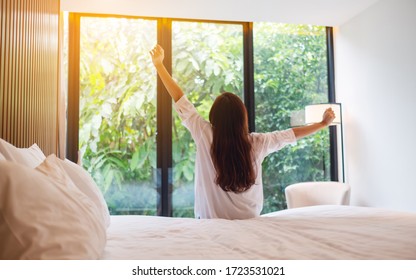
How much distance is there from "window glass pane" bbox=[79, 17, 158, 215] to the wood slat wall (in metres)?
1.01

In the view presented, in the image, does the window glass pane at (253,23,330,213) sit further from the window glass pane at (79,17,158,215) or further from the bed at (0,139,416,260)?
the bed at (0,139,416,260)

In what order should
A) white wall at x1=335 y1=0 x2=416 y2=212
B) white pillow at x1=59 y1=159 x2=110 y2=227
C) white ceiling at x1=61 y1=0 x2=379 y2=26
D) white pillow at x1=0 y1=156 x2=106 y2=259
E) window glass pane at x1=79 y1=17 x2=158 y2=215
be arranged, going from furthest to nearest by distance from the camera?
window glass pane at x1=79 y1=17 x2=158 y2=215
white ceiling at x1=61 y1=0 x2=379 y2=26
white wall at x1=335 y1=0 x2=416 y2=212
white pillow at x1=59 y1=159 x2=110 y2=227
white pillow at x1=0 y1=156 x2=106 y2=259

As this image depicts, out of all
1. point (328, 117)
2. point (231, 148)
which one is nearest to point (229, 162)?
point (231, 148)

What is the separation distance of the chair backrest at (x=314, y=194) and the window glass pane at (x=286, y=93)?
2.05 feet

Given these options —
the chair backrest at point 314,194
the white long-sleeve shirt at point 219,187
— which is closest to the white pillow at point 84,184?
the white long-sleeve shirt at point 219,187

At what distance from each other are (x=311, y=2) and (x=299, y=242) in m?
2.72

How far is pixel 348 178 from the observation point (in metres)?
3.60

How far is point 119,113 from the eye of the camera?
3449mm

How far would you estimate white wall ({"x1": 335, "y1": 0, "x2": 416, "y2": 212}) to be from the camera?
2734mm

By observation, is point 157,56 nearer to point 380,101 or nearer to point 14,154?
point 14,154

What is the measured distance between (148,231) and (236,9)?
2678 mm

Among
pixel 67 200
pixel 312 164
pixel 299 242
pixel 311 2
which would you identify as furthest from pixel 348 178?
pixel 67 200

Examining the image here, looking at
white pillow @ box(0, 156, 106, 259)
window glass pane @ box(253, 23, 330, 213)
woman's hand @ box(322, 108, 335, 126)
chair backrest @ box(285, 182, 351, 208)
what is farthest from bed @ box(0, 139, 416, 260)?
window glass pane @ box(253, 23, 330, 213)
